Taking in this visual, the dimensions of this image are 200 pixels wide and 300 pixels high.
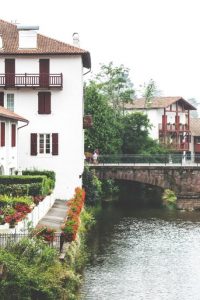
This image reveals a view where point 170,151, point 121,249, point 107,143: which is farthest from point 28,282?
point 170,151

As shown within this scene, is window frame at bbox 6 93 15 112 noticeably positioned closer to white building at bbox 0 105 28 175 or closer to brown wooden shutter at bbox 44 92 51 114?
brown wooden shutter at bbox 44 92 51 114

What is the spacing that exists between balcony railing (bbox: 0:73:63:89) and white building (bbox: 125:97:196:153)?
126ft

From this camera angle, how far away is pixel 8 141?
45500mm

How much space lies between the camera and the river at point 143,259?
28188 mm

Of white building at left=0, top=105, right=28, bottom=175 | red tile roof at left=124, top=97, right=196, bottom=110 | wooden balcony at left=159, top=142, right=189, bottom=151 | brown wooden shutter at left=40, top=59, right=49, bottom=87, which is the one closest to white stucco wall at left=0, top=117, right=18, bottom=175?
white building at left=0, top=105, right=28, bottom=175

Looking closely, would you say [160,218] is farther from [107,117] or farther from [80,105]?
[107,117]

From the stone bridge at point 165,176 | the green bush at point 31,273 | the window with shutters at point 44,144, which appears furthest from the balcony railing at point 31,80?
the green bush at point 31,273

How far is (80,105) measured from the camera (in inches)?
2023

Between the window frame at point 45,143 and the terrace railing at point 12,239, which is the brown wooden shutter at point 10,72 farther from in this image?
the terrace railing at point 12,239

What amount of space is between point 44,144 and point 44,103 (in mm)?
3346

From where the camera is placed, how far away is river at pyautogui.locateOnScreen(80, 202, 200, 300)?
92.5ft

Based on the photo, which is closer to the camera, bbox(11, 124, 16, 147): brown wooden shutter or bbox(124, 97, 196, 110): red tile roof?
bbox(11, 124, 16, 147): brown wooden shutter

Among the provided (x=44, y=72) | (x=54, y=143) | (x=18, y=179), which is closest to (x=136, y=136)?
(x=54, y=143)

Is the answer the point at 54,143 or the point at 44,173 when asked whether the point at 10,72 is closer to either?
the point at 54,143
